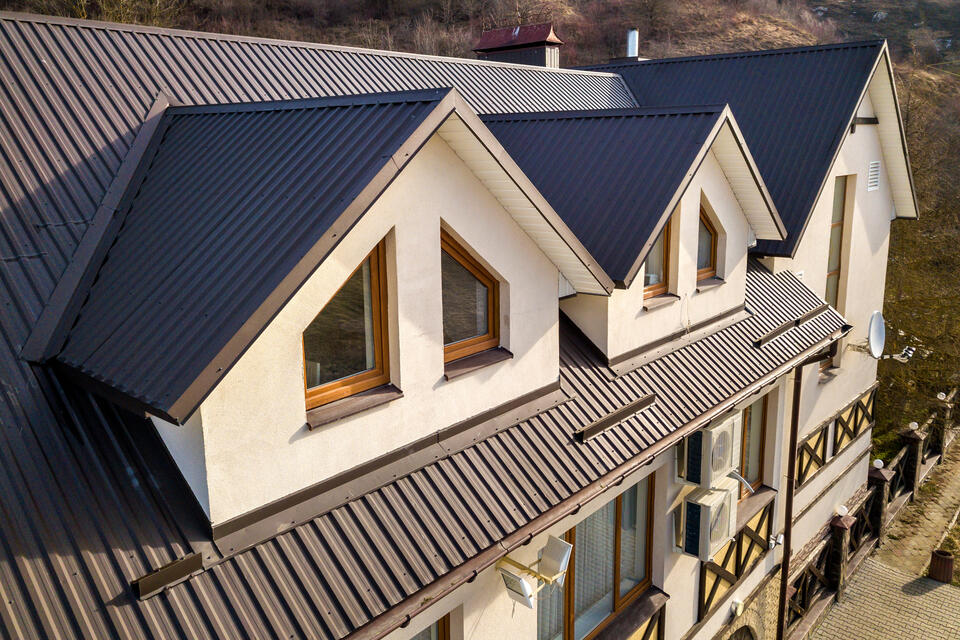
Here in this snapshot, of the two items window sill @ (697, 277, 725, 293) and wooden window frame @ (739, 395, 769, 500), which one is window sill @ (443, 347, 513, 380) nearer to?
window sill @ (697, 277, 725, 293)

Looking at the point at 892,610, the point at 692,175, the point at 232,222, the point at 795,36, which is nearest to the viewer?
the point at 232,222

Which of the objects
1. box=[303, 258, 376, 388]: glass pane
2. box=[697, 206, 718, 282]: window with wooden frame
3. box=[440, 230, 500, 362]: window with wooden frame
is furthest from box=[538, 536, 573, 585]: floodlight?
box=[697, 206, 718, 282]: window with wooden frame

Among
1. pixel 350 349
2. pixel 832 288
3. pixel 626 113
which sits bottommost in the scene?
pixel 832 288

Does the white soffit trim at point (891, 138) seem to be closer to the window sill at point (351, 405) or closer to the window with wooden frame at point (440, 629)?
the window sill at point (351, 405)

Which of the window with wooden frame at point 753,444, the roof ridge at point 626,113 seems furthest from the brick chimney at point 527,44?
the window with wooden frame at point 753,444

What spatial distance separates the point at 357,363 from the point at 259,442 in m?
0.90

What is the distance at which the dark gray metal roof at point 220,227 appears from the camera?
3746 mm

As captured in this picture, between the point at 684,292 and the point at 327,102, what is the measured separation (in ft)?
14.1

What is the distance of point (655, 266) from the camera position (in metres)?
7.46

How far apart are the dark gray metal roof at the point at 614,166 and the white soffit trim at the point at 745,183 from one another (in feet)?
1.75

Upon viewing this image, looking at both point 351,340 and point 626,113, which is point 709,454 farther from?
point 351,340

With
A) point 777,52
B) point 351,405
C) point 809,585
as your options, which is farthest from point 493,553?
point 777,52

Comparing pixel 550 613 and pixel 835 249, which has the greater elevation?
pixel 835 249

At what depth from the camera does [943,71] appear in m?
49.2
